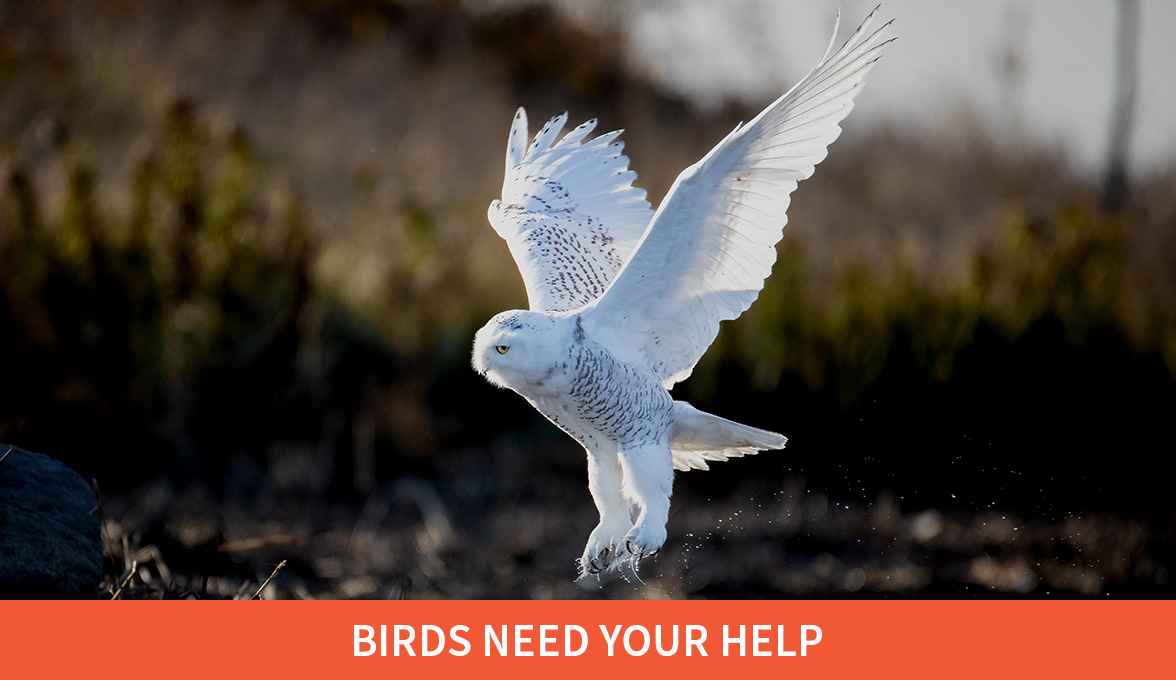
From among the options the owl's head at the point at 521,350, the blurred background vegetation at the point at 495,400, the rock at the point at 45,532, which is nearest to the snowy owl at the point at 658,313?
the owl's head at the point at 521,350

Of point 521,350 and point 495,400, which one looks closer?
point 521,350

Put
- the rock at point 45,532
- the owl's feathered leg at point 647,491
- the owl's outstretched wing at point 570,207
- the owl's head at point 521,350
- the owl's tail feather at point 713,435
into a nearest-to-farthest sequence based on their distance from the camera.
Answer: the owl's head at point 521,350 → the owl's feathered leg at point 647,491 → the rock at point 45,532 → the owl's tail feather at point 713,435 → the owl's outstretched wing at point 570,207

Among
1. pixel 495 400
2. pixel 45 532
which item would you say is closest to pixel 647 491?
pixel 45 532

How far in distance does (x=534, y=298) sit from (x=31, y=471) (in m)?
1.16

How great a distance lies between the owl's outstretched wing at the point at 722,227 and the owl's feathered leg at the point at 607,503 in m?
0.23

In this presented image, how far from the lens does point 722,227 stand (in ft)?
6.75

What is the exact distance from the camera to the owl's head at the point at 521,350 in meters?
1.80

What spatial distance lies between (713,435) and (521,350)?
2.18ft

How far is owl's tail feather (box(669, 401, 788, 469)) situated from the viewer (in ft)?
7.30

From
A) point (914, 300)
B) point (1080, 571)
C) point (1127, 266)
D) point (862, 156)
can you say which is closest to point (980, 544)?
point (1080, 571)

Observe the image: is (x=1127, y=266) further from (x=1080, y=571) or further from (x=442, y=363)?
(x=442, y=363)

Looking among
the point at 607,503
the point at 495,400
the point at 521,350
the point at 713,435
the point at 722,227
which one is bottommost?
the point at 495,400

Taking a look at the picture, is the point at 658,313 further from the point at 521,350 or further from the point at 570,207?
the point at 570,207

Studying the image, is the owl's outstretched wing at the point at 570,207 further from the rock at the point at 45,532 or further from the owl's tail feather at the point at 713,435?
the rock at the point at 45,532
